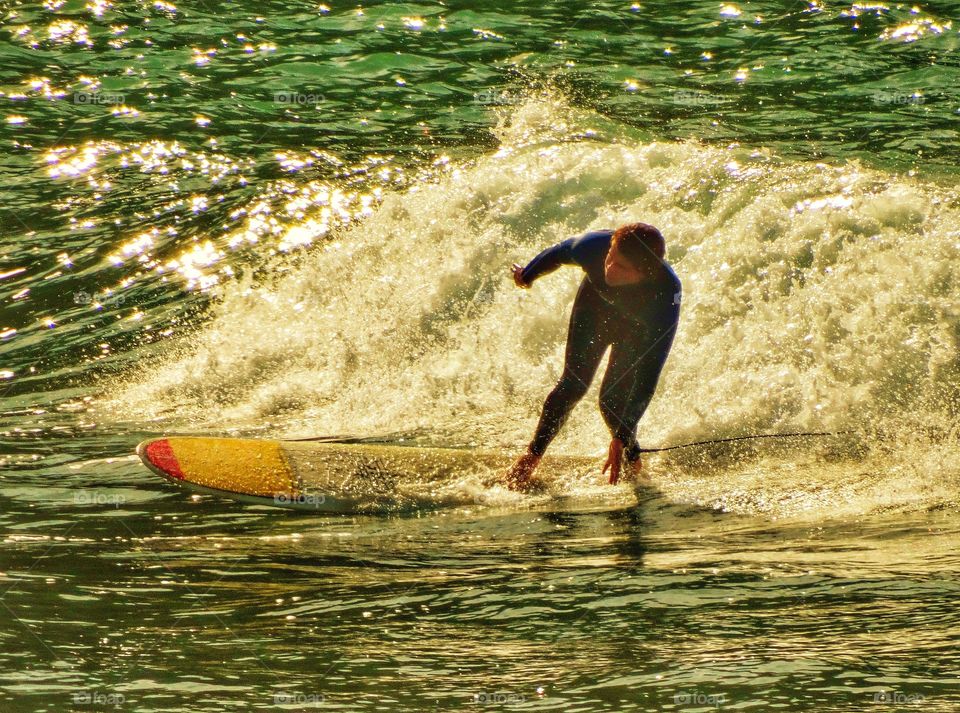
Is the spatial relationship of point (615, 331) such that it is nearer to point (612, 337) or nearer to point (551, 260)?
point (612, 337)

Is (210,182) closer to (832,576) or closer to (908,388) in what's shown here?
(908,388)

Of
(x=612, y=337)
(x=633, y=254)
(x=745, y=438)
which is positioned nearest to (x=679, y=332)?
(x=745, y=438)

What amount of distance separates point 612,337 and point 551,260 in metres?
0.54

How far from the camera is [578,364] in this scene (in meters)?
6.71

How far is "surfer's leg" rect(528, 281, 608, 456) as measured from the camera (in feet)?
21.7

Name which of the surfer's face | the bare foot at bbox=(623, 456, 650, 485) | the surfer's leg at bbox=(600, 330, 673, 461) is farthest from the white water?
the surfer's face

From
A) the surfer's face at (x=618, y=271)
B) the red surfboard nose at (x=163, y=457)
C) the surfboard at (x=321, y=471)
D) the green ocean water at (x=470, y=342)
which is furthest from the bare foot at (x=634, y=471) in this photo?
the red surfboard nose at (x=163, y=457)

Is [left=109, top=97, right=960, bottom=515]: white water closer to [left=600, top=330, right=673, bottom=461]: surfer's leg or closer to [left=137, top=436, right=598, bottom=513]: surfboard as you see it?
[left=600, top=330, right=673, bottom=461]: surfer's leg

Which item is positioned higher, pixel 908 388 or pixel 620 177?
pixel 620 177

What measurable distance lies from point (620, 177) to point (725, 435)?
3.58 meters

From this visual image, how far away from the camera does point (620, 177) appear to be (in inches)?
410

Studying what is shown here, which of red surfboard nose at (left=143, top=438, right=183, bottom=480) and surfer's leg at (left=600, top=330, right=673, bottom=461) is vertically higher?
surfer's leg at (left=600, top=330, right=673, bottom=461)

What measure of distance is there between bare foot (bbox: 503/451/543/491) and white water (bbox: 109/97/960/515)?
0.73 m

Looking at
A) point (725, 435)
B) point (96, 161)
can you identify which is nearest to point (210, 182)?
point (96, 161)
